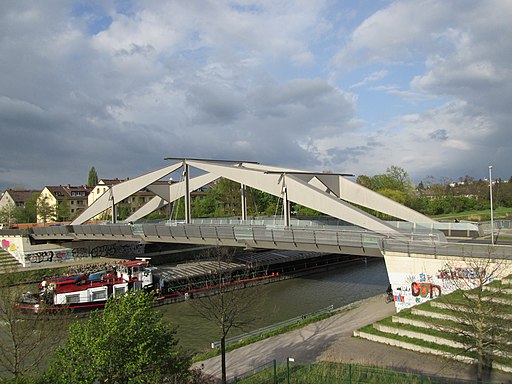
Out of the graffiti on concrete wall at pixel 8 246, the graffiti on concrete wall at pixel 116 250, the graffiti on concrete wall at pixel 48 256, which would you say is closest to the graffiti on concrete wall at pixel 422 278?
the graffiti on concrete wall at pixel 116 250

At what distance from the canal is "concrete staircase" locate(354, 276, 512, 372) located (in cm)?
867

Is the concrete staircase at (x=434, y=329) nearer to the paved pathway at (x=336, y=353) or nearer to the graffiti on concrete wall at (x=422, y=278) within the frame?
the paved pathway at (x=336, y=353)

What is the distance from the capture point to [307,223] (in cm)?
3441

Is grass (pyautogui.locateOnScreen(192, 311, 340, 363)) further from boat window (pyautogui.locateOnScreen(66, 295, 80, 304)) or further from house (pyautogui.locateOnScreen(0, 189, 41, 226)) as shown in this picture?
house (pyautogui.locateOnScreen(0, 189, 41, 226))

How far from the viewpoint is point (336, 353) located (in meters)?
16.0

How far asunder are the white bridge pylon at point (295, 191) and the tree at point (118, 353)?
1734 centimetres

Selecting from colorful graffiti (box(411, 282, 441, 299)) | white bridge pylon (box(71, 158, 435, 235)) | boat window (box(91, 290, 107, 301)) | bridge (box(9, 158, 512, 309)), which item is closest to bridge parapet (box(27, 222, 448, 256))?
bridge (box(9, 158, 512, 309))

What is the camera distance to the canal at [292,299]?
77.9 feet

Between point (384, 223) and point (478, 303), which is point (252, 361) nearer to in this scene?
point (478, 303)

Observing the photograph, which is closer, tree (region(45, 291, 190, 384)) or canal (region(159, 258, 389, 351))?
tree (region(45, 291, 190, 384))

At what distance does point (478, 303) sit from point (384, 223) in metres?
12.6

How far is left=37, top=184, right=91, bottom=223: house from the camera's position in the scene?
74.1 m

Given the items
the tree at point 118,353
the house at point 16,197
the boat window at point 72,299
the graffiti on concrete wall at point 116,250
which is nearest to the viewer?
the tree at point 118,353

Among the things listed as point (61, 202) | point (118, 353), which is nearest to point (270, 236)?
point (118, 353)
